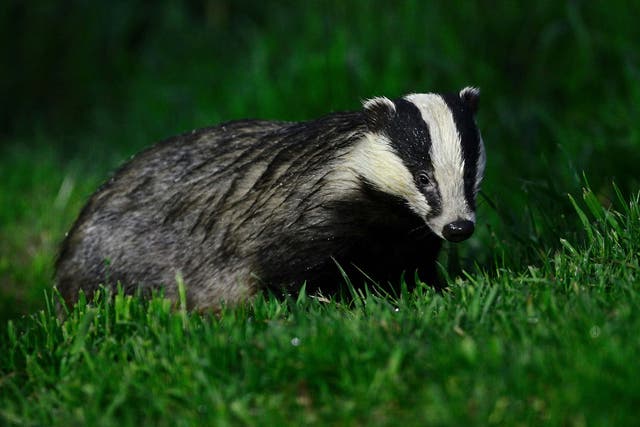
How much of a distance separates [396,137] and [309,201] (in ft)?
1.60

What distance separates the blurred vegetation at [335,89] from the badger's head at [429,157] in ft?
→ 1.60

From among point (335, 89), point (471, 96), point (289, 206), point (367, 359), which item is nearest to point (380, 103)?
point (471, 96)

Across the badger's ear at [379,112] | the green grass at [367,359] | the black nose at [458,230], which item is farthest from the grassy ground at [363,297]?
the badger's ear at [379,112]

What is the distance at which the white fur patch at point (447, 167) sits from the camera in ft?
12.1

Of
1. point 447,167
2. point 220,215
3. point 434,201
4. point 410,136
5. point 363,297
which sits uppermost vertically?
point 410,136

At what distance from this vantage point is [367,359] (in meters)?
2.73

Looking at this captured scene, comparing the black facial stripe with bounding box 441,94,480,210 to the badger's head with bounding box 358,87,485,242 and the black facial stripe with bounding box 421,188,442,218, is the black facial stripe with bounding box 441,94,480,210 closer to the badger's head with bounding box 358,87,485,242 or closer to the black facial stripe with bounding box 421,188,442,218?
the badger's head with bounding box 358,87,485,242

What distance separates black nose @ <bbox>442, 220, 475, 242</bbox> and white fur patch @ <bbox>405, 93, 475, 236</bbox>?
0.03 m

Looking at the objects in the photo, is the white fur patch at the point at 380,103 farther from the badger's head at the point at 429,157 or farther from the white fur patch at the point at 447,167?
the white fur patch at the point at 447,167

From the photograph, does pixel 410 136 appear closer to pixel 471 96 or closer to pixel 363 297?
pixel 471 96

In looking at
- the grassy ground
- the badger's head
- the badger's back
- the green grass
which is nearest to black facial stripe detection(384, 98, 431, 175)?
the badger's head

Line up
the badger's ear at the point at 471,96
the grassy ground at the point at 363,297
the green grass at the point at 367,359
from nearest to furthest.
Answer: the green grass at the point at 367,359 → the grassy ground at the point at 363,297 → the badger's ear at the point at 471,96

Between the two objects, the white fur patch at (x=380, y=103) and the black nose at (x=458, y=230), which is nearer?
the black nose at (x=458, y=230)

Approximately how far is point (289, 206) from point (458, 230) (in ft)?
2.70
